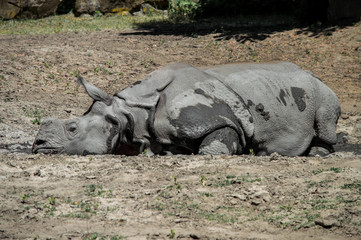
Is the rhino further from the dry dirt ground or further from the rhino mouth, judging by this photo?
the dry dirt ground

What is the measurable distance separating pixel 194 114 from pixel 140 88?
75 cm

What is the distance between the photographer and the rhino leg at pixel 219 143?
6.14 metres

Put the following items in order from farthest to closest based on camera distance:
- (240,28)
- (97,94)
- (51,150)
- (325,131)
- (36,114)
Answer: (240,28)
(36,114)
(325,131)
(97,94)
(51,150)

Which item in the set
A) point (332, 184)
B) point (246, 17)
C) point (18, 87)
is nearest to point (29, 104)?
point (18, 87)

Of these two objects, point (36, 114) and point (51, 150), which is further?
point (36, 114)

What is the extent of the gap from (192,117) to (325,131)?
2200 mm

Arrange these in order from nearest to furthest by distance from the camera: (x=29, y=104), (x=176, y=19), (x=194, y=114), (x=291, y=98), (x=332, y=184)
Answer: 1. (x=332, y=184)
2. (x=194, y=114)
3. (x=291, y=98)
4. (x=29, y=104)
5. (x=176, y=19)

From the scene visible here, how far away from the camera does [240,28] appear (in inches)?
581

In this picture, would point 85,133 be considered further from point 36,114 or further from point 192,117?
point 36,114

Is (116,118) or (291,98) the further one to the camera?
(291,98)

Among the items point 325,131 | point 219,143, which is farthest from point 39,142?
point 325,131

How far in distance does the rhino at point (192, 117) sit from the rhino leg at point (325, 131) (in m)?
0.25

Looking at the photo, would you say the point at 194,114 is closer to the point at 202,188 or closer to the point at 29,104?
the point at 202,188

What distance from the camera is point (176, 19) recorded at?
659 inches
